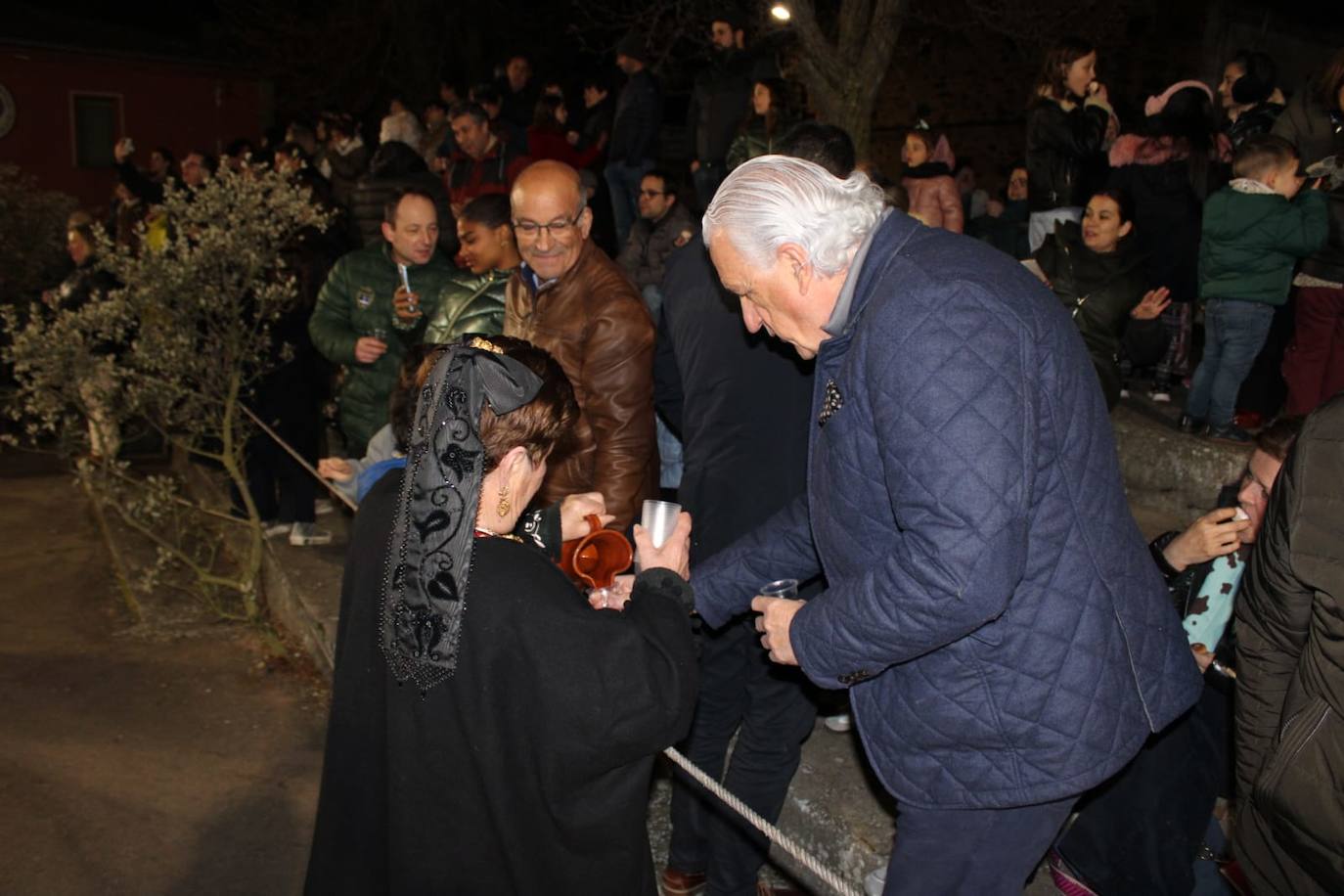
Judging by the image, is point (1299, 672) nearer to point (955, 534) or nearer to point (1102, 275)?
point (955, 534)

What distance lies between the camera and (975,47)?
581 inches

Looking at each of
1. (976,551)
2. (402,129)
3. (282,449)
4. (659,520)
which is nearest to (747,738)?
(659,520)

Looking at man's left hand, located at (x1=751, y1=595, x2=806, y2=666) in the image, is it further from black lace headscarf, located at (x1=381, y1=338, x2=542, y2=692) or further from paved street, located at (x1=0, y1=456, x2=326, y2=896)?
paved street, located at (x1=0, y1=456, x2=326, y2=896)

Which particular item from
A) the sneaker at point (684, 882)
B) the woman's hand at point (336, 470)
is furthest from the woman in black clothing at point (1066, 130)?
the sneaker at point (684, 882)

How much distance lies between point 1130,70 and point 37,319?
37.3 ft

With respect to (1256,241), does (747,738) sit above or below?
below

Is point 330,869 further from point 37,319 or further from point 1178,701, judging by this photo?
point 37,319

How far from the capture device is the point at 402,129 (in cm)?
1216

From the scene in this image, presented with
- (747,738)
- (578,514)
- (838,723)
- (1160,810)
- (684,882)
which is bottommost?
(684,882)

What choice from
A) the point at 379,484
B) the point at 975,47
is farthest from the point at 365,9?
the point at 379,484

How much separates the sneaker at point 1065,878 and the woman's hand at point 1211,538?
0.90 meters

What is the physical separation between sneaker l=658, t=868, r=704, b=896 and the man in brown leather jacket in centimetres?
114

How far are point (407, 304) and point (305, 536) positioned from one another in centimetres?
227

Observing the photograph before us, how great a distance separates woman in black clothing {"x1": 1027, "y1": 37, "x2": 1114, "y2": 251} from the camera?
256 inches
